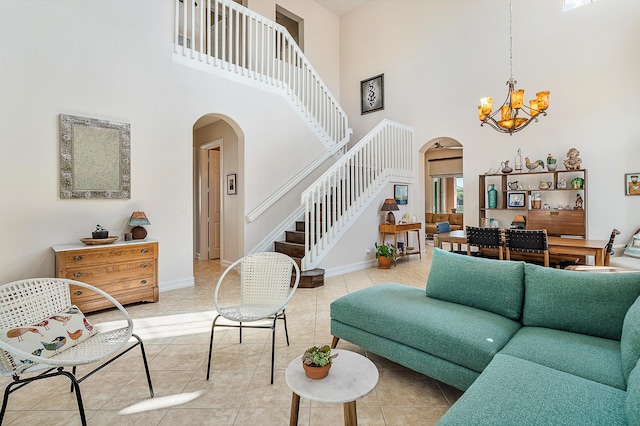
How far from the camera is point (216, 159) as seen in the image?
682 centimetres

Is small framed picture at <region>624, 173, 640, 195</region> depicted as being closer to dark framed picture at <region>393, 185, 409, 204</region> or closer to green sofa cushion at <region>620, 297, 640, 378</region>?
dark framed picture at <region>393, 185, 409, 204</region>

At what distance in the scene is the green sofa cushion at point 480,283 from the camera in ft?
6.84

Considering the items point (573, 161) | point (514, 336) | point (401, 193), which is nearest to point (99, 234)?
point (514, 336)

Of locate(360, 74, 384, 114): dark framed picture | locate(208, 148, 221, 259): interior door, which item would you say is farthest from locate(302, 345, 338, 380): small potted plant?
locate(360, 74, 384, 114): dark framed picture

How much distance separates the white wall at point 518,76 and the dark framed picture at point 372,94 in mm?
152

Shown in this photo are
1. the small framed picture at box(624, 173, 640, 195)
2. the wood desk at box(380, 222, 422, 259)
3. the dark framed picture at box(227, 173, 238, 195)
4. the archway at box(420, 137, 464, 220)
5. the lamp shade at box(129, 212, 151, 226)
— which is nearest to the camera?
the lamp shade at box(129, 212, 151, 226)

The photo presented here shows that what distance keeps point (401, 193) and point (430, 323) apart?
15.9 feet

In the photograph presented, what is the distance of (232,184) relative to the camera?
586 centimetres

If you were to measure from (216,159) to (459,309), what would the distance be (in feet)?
19.5

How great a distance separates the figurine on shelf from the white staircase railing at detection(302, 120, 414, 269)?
270 centimetres

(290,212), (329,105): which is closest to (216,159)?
(290,212)

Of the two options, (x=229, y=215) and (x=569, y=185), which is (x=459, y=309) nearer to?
(x=569, y=185)

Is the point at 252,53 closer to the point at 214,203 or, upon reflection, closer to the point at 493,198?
the point at 214,203

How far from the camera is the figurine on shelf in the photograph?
4.89 m
